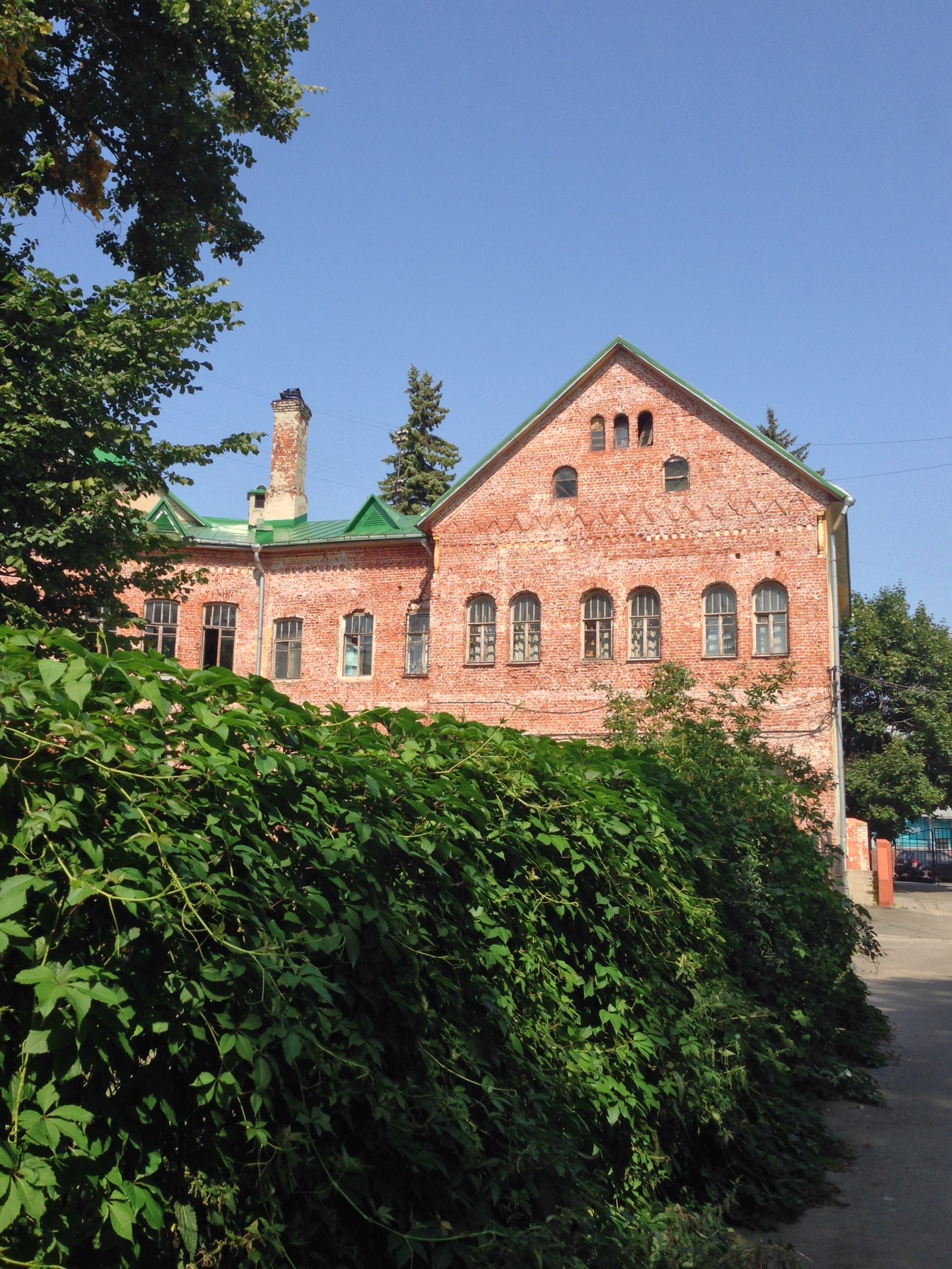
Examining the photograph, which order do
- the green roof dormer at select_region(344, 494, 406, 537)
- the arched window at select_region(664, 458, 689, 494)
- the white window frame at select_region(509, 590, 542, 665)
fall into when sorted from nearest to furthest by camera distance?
the arched window at select_region(664, 458, 689, 494)
the white window frame at select_region(509, 590, 542, 665)
the green roof dormer at select_region(344, 494, 406, 537)

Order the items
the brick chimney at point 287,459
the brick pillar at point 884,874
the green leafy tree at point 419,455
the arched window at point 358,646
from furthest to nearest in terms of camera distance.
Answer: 1. the green leafy tree at point 419,455
2. the brick pillar at point 884,874
3. the brick chimney at point 287,459
4. the arched window at point 358,646

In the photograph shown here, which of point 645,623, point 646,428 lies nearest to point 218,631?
point 645,623

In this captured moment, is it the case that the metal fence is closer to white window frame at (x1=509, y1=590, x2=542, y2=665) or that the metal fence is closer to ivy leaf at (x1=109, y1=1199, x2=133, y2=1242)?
white window frame at (x1=509, y1=590, x2=542, y2=665)

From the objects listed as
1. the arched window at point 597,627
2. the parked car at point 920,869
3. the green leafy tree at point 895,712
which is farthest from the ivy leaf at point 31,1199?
the parked car at point 920,869

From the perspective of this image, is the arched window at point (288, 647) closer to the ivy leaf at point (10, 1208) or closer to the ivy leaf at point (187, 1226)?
the ivy leaf at point (187, 1226)

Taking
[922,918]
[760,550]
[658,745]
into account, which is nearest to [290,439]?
[760,550]

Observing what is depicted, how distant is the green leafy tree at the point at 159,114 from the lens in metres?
15.3

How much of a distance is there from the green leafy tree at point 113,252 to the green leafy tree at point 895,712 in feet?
95.1

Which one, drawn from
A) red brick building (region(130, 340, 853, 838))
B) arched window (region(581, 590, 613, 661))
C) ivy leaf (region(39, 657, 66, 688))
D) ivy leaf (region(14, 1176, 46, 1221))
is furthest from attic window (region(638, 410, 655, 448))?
ivy leaf (region(14, 1176, 46, 1221))

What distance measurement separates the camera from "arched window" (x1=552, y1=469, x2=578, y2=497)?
2541 cm

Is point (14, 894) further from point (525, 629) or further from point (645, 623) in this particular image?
point (525, 629)

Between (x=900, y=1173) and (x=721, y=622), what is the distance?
18.1m

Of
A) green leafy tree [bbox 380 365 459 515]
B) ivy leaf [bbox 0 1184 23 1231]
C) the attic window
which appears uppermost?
green leafy tree [bbox 380 365 459 515]

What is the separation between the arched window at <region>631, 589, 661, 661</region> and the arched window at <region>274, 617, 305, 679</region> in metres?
8.98
